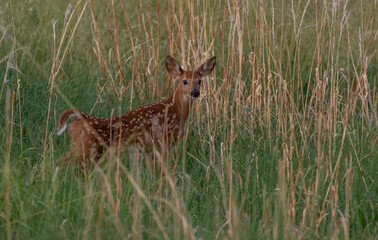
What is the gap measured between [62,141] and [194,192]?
4.54ft

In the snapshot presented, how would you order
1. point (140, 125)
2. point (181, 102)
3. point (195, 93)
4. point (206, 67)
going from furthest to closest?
point (206, 67), point (181, 102), point (195, 93), point (140, 125)

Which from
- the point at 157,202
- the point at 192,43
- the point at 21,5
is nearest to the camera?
the point at 157,202

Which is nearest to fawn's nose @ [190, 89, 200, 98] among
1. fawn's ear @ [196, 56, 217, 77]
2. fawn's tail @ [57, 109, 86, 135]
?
fawn's ear @ [196, 56, 217, 77]

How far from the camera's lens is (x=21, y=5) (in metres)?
6.48

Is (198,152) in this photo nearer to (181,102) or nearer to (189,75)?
(181,102)

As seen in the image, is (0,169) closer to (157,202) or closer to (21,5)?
(157,202)

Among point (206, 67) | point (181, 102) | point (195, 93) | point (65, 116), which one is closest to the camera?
point (65, 116)

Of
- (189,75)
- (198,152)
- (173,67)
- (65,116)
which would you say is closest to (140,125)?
(198,152)

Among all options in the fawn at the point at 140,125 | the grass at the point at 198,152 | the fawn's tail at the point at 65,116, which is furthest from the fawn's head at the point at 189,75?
the fawn's tail at the point at 65,116

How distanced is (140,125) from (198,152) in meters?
0.47

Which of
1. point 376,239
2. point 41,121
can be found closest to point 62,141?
point 41,121

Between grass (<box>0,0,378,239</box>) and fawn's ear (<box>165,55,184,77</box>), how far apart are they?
0.62ft

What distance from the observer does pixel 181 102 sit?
521cm

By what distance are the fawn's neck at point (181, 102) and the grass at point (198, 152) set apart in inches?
3.3
